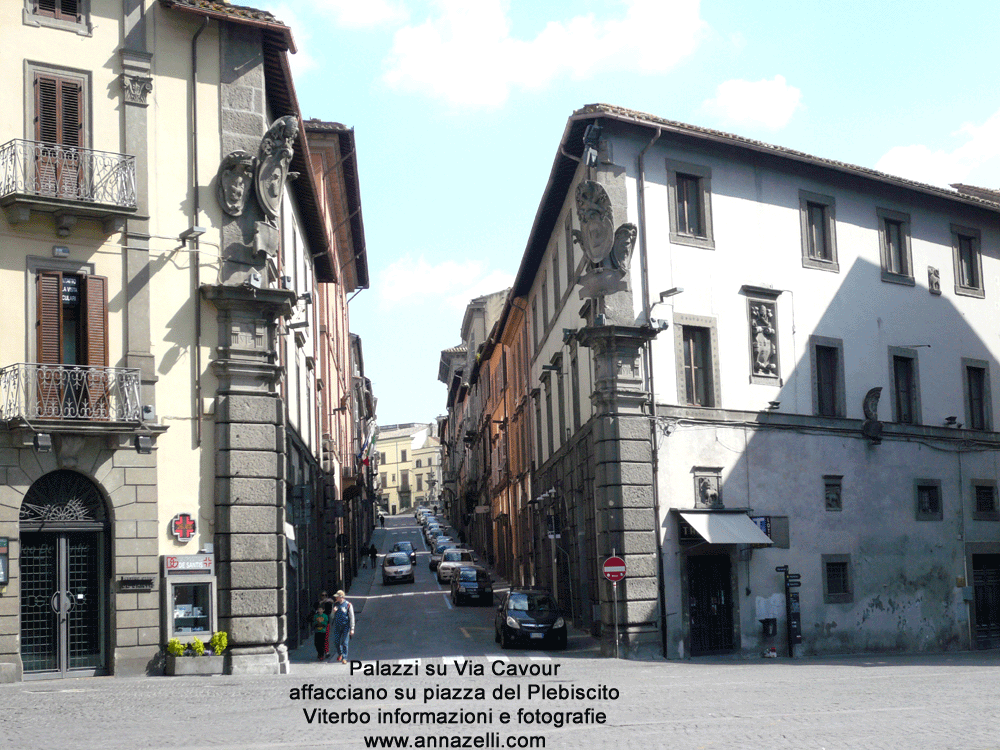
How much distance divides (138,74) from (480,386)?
4986 centimetres

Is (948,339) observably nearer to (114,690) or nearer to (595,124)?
(595,124)

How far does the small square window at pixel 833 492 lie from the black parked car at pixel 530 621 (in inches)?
293

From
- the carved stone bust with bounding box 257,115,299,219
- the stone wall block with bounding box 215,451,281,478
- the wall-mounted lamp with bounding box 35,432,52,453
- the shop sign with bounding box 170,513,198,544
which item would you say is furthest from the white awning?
the wall-mounted lamp with bounding box 35,432,52,453

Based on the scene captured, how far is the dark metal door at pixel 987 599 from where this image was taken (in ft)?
104

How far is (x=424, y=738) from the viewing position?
44.3 feet

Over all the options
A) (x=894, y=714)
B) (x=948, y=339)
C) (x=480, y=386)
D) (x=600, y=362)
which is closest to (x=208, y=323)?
(x=600, y=362)

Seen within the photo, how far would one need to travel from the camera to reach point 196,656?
2170 cm

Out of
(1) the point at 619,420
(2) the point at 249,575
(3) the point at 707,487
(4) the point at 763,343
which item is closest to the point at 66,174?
(2) the point at 249,575

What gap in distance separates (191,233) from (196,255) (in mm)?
690

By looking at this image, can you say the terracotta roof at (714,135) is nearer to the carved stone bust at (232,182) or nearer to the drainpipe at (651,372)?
the drainpipe at (651,372)

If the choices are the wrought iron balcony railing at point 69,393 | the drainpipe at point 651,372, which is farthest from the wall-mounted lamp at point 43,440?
the drainpipe at point 651,372

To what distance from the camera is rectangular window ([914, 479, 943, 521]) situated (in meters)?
31.0

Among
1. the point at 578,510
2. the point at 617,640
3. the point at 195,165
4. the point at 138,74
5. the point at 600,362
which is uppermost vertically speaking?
the point at 138,74

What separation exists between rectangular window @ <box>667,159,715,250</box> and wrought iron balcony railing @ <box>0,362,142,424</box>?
13559mm
